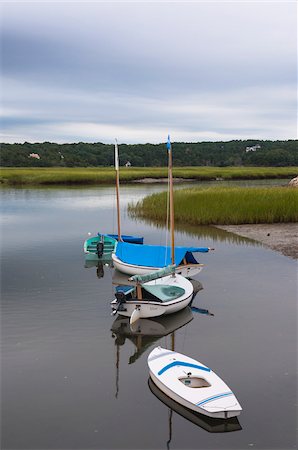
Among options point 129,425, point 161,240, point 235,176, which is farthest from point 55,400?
point 235,176

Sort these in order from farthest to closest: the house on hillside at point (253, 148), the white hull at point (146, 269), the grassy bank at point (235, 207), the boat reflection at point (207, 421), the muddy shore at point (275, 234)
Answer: the house on hillside at point (253, 148) < the grassy bank at point (235, 207) < the muddy shore at point (275, 234) < the white hull at point (146, 269) < the boat reflection at point (207, 421)

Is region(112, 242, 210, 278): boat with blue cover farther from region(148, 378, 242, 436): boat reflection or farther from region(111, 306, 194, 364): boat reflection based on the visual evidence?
region(148, 378, 242, 436): boat reflection

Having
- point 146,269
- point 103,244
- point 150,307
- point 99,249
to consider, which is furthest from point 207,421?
point 103,244

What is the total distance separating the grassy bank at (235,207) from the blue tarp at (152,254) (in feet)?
45.1

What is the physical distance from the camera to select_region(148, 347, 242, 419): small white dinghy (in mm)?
9789

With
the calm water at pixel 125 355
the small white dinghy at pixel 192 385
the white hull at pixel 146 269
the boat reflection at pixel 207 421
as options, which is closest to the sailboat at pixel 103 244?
the calm water at pixel 125 355

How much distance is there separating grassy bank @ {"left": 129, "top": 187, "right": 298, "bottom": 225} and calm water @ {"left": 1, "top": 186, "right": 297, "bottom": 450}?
32.8 ft

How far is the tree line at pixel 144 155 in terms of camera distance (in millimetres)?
135000

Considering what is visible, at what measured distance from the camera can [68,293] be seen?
1878 centimetres

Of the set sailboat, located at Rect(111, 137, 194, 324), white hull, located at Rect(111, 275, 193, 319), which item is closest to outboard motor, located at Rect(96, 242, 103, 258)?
sailboat, located at Rect(111, 137, 194, 324)

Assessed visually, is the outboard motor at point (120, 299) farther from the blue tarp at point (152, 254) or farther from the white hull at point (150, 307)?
the blue tarp at point (152, 254)

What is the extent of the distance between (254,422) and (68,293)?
10.3 meters

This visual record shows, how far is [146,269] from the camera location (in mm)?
20781

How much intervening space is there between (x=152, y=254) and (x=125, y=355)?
27.6 feet
